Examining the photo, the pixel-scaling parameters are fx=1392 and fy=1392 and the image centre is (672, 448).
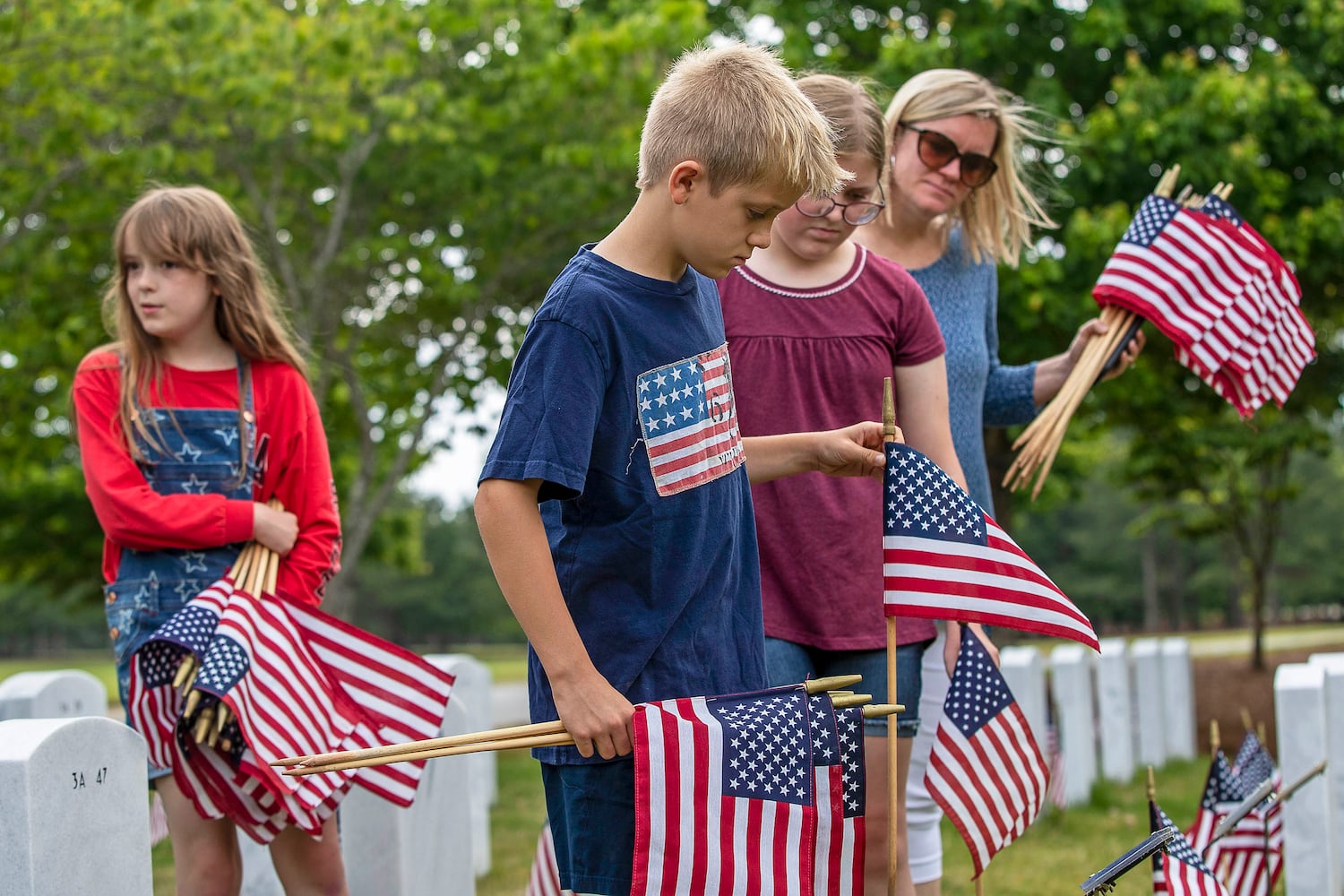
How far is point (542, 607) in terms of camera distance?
2240mm

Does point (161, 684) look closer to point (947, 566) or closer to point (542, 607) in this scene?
point (542, 607)

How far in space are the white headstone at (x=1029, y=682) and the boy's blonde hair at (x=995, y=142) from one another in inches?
155

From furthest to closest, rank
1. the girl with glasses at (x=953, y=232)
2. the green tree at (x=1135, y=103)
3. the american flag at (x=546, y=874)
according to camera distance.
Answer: the green tree at (x=1135, y=103), the american flag at (x=546, y=874), the girl with glasses at (x=953, y=232)

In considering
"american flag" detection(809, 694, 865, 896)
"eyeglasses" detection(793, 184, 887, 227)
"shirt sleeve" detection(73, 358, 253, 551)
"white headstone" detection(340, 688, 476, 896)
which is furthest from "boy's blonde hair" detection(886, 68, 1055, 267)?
"white headstone" detection(340, 688, 476, 896)

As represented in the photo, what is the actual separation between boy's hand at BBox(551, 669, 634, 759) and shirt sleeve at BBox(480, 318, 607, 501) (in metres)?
0.31

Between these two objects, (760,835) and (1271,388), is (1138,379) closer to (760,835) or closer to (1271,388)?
(1271,388)

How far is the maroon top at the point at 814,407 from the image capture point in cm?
305

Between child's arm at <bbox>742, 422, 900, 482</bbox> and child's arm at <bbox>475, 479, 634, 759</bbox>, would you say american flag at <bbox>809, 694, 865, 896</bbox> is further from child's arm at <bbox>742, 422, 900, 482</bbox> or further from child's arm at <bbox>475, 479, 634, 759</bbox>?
child's arm at <bbox>742, 422, 900, 482</bbox>

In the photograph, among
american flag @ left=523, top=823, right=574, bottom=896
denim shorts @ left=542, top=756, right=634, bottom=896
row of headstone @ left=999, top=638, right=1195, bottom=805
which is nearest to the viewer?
denim shorts @ left=542, top=756, right=634, bottom=896

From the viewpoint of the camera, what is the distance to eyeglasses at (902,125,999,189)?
142 inches

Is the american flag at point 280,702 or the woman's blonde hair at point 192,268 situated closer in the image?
the american flag at point 280,702

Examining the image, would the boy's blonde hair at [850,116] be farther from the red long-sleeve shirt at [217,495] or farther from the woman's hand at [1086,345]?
the red long-sleeve shirt at [217,495]

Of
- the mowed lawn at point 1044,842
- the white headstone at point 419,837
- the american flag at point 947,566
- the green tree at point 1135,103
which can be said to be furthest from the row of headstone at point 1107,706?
the american flag at point 947,566

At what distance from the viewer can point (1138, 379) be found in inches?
502
